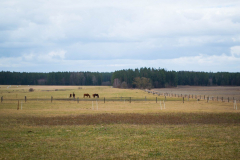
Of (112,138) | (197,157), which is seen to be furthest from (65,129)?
(197,157)

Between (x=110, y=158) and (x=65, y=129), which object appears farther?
(x=65, y=129)

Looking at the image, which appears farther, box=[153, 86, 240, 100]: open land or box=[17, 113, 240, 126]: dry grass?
box=[153, 86, 240, 100]: open land

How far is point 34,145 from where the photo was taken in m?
15.2

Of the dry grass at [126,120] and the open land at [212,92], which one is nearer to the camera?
the dry grass at [126,120]

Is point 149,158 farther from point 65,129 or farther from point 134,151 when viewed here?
point 65,129

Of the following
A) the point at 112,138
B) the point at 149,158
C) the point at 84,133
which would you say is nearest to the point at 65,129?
the point at 84,133

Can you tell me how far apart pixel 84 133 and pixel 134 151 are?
645 cm

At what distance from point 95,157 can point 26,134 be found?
8.07m

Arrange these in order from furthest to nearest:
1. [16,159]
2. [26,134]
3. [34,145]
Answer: [26,134] → [34,145] → [16,159]

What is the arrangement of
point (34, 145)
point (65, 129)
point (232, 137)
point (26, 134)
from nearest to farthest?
point (34, 145) → point (232, 137) → point (26, 134) → point (65, 129)

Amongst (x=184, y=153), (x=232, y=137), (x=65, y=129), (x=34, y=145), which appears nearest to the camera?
(x=184, y=153)

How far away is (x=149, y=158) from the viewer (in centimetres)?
1249

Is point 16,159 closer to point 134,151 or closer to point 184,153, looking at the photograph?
point 134,151

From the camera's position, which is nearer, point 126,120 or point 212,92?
point 126,120
